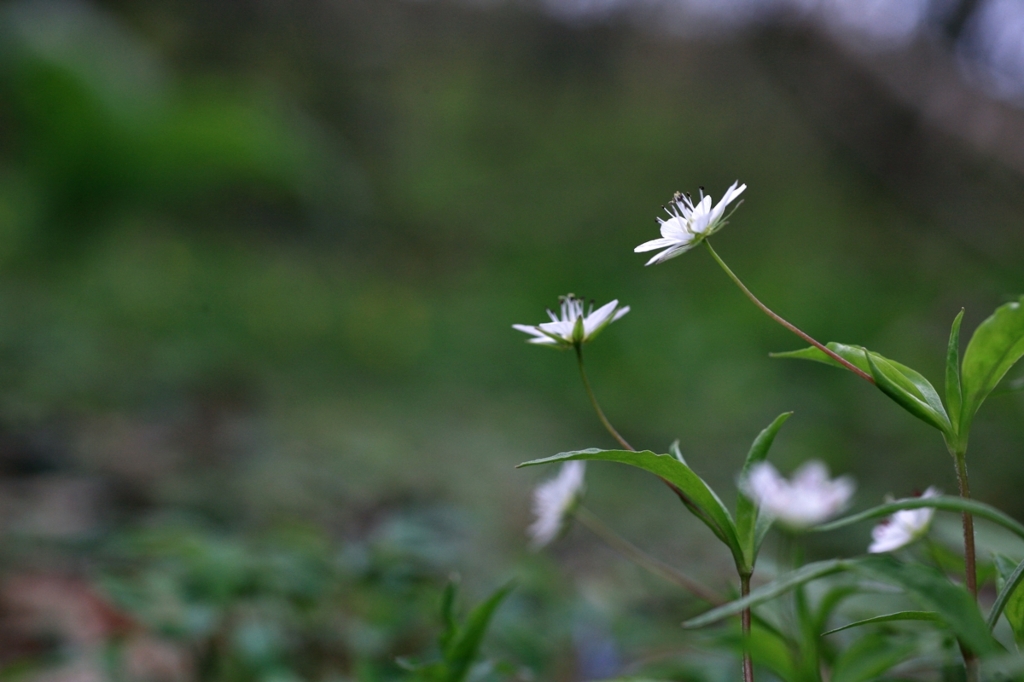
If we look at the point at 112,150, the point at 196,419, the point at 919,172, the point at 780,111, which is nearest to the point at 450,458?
the point at 196,419

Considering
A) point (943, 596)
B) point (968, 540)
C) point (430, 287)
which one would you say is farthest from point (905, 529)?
point (430, 287)

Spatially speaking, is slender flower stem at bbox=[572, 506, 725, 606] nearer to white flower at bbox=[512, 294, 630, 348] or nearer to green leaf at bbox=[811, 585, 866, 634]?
green leaf at bbox=[811, 585, 866, 634]

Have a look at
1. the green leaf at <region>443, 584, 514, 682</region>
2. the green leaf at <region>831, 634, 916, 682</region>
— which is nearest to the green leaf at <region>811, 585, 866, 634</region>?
the green leaf at <region>831, 634, 916, 682</region>

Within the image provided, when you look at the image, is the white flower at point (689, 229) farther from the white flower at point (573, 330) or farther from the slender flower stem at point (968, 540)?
the slender flower stem at point (968, 540)

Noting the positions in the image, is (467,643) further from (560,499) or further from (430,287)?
(430,287)

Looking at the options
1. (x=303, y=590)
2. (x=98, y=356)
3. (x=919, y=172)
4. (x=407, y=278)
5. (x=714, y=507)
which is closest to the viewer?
(x=714, y=507)

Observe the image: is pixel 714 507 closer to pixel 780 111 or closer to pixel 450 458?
pixel 450 458
